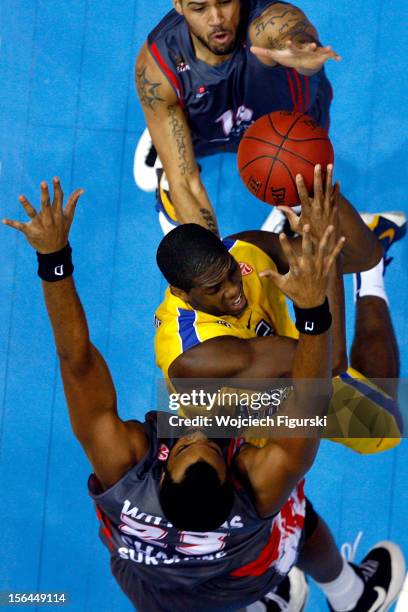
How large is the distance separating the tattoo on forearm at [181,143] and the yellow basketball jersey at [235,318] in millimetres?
593

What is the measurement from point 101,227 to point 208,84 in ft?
4.30

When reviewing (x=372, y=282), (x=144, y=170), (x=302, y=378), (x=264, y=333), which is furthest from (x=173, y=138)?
(x=302, y=378)

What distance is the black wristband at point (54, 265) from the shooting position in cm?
281

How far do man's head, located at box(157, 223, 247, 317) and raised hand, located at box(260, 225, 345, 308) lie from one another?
1.83 ft

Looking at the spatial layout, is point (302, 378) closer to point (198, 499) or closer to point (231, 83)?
point (198, 499)

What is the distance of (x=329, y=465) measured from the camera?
4512mm

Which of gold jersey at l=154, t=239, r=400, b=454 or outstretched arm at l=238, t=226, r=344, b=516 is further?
gold jersey at l=154, t=239, r=400, b=454

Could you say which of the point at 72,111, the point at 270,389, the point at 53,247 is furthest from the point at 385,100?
the point at 53,247

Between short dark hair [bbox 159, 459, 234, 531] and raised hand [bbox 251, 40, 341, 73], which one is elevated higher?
raised hand [bbox 251, 40, 341, 73]

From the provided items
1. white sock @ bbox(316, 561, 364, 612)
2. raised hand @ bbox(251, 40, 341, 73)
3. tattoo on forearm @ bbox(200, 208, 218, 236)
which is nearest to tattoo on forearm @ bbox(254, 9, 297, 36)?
raised hand @ bbox(251, 40, 341, 73)

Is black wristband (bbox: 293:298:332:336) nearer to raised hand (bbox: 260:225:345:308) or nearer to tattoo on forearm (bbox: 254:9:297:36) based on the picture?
raised hand (bbox: 260:225:345:308)

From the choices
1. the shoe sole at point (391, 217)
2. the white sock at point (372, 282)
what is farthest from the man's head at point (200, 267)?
the shoe sole at point (391, 217)

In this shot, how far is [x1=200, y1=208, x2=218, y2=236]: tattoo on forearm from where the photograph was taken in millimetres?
3920

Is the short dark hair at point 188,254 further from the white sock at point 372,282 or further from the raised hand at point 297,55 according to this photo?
the white sock at point 372,282
